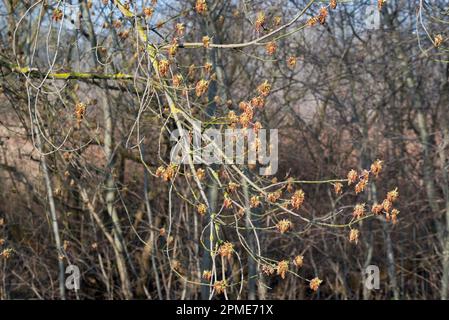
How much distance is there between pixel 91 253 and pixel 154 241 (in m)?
1.30

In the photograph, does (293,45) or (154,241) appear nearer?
(154,241)

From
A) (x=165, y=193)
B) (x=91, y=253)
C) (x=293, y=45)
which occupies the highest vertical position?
(x=293, y=45)

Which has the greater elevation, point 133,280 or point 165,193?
point 165,193

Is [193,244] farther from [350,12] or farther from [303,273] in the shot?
[350,12]
